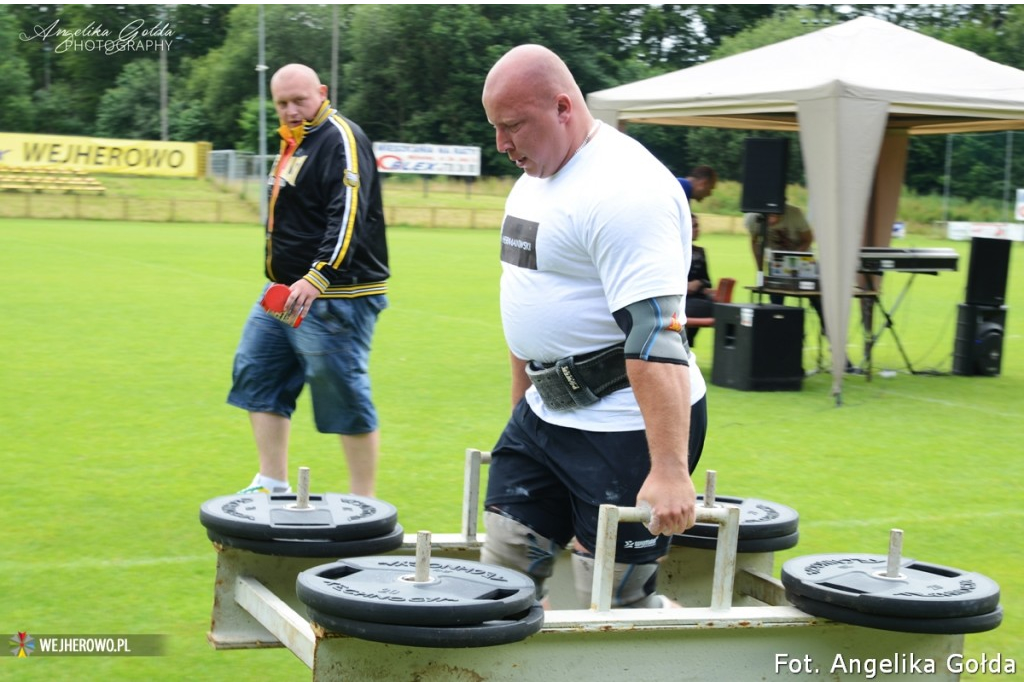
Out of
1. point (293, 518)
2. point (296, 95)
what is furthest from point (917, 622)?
point (296, 95)

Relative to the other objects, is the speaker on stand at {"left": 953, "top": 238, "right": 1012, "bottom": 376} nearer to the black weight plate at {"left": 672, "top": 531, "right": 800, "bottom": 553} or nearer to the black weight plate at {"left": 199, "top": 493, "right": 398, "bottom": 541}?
the black weight plate at {"left": 672, "top": 531, "right": 800, "bottom": 553}

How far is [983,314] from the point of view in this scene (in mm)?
11977

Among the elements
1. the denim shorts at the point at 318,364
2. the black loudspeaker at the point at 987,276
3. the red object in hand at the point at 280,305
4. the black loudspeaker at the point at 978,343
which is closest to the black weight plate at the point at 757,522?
the denim shorts at the point at 318,364

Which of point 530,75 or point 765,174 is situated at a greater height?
point 765,174

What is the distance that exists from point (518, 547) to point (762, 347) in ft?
23.5

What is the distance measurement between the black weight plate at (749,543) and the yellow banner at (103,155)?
142 feet

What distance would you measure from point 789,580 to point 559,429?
763 mm

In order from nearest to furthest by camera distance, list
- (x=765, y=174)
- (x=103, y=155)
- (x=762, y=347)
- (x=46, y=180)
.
Result: (x=762, y=347) → (x=765, y=174) → (x=46, y=180) → (x=103, y=155)

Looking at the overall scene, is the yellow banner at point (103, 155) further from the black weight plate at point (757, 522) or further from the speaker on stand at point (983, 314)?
the black weight plate at point (757, 522)

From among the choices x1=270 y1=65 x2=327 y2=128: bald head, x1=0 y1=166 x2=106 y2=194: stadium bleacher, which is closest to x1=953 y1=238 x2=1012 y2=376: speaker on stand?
x1=270 y1=65 x2=327 y2=128: bald head

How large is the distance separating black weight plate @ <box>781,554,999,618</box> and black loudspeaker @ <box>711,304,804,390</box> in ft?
22.2

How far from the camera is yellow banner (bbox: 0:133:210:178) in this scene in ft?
142

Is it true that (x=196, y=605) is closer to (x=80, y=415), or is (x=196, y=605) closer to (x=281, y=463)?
(x=281, y=463)

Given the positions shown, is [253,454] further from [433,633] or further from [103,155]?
[103,155]
